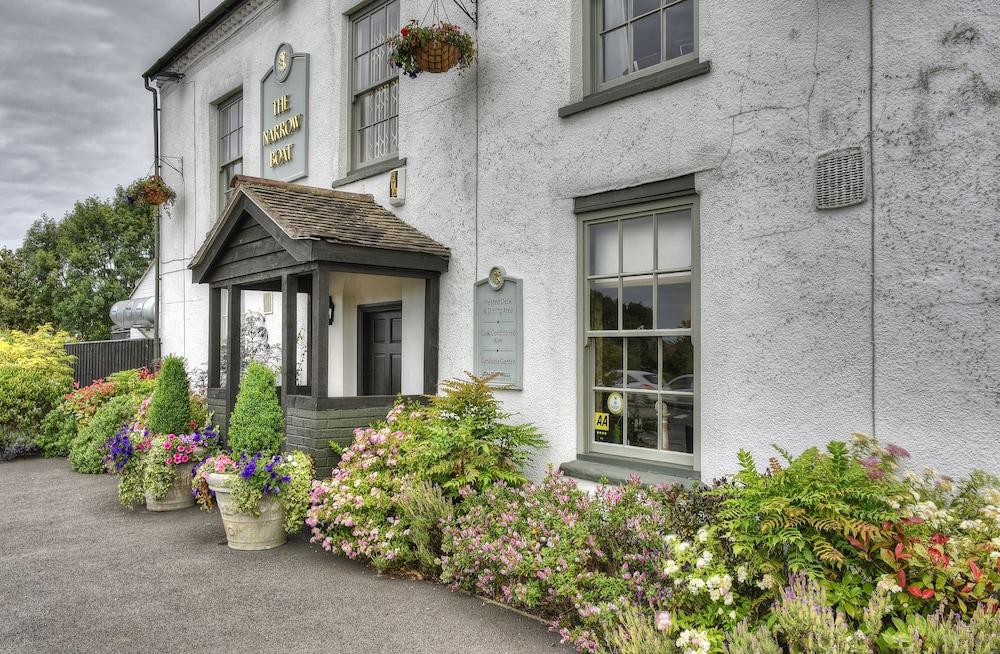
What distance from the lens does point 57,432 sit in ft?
40.9

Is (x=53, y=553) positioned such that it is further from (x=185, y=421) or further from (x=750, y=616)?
(x=750, y=616)

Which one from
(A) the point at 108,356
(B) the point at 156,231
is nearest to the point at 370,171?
(B) the point at 156,231

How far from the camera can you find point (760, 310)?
523cm

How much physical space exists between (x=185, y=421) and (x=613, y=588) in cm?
632

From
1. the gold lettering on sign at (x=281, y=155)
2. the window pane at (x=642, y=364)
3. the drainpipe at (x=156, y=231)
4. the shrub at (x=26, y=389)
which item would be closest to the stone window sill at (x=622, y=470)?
the window pane at (x=642, y=364)

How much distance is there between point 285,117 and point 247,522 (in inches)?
252

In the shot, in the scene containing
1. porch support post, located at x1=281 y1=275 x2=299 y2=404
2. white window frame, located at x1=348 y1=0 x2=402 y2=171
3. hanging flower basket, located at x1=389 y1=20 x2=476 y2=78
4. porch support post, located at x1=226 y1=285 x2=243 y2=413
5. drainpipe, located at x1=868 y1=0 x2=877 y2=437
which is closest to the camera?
drainpipe, located at x1=868 y1=0 x2=877 y2=437

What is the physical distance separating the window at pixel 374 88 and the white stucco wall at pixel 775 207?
3.94ft

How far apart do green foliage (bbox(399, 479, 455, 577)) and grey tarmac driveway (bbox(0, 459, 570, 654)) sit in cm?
22

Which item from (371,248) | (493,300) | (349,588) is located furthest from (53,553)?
(493,300)

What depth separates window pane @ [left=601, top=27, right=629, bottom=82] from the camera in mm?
6406

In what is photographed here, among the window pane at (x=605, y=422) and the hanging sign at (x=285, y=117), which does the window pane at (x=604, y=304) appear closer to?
the window pane at (x=605, y=422)

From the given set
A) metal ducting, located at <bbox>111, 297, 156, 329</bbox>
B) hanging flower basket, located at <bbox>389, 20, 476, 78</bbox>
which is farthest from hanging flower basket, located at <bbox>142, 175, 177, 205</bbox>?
hanging flower basket, located at <bbox>389, 20, 476, 78</bbox>

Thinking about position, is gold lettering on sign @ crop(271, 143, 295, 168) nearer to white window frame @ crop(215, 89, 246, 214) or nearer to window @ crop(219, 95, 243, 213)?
white window frame @ crop(215, 89, 246, 214)
